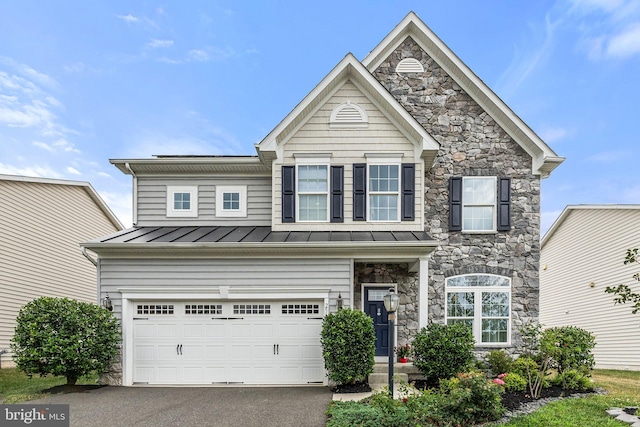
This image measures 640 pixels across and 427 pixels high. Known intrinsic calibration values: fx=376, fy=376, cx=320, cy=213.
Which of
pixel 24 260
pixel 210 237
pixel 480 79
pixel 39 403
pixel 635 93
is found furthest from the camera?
pixel 635 93

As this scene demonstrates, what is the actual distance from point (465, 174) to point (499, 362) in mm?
4939

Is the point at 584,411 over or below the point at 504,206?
below

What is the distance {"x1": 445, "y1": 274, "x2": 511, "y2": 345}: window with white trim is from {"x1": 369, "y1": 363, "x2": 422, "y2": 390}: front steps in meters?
1.82

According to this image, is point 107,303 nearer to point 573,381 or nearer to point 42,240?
point 42,240

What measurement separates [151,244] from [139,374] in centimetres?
321

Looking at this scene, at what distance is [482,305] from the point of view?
1017cm

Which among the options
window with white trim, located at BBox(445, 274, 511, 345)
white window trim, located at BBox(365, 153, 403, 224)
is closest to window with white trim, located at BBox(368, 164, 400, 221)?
white window trim, located at BBox(365, 153, 403, 224)

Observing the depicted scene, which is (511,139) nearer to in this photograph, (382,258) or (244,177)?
(382,258)

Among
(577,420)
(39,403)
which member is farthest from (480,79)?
(39,403)

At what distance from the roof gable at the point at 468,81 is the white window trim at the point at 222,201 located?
204 inches

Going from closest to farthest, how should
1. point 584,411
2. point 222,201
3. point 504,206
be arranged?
point 584,411 → point 504,206 → point 222,201

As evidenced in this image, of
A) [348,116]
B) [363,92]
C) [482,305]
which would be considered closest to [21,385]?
[348,116]

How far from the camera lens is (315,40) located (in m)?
15.6

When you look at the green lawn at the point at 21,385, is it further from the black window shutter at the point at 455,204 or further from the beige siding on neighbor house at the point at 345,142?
the black window shutter at the point at 455,204
